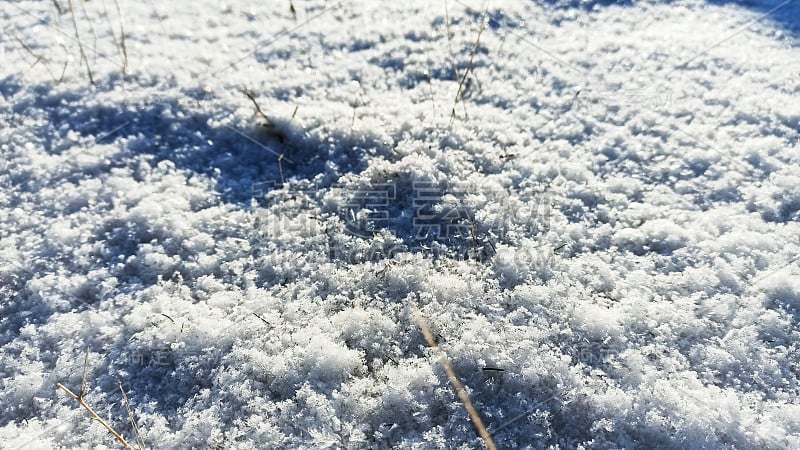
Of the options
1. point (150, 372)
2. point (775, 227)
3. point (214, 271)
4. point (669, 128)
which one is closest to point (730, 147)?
point (669, 128)

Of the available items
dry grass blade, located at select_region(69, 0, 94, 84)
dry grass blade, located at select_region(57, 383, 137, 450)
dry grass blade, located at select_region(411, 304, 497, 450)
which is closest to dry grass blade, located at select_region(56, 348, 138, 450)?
dry grass blade, located at select_region(57, 383, 137, 450)

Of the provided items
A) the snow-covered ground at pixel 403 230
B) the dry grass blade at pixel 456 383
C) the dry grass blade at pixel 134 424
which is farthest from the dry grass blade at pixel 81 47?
the dry grass blade at pixel 456 383

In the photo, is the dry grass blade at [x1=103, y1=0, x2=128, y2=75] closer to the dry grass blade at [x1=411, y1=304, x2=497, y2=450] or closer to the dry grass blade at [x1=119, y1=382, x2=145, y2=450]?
the dry grass blade at [x1=119, y1=382, x2=145, y2=450]

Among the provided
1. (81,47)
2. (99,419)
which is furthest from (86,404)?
(81,47)

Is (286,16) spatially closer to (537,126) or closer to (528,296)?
(537,126)

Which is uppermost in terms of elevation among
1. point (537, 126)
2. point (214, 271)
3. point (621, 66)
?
point (621, 66)
